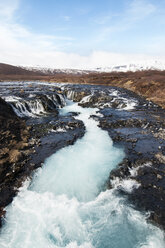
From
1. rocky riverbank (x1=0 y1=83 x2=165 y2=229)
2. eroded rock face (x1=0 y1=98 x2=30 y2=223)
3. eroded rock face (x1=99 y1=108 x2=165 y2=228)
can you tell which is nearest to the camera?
eroded rock face (x1=99 y1=108 x2=165 y2=228)

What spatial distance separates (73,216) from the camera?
789 cm

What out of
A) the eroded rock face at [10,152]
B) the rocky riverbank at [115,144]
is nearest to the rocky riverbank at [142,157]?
the rocky riverbank at [115,144]

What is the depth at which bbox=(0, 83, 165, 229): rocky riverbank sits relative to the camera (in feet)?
30.1

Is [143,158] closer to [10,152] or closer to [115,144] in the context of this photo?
[115,144]

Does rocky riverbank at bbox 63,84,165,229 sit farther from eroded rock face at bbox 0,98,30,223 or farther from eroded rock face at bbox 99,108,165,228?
eroded rock face at bbox 0,98,30,223

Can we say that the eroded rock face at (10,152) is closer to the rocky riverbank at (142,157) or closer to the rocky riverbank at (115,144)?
the rocky riverbank at (115,144)

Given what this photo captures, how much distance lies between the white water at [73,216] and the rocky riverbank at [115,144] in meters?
0.81

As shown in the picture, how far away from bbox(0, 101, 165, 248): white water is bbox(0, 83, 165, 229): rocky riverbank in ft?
2.66

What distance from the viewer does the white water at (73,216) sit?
6.75 metres

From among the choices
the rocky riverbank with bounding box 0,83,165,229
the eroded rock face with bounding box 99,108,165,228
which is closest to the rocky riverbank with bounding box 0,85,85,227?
the rocky riverbank with bounding box 0,83,165,229

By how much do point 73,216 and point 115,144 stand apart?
8.70m

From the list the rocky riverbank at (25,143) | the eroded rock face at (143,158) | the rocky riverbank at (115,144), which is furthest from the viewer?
the rocky riverbank at (25,143)

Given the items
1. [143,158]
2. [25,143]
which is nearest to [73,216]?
[143,158]

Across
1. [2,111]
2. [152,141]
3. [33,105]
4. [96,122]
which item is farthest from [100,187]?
[33,105]
